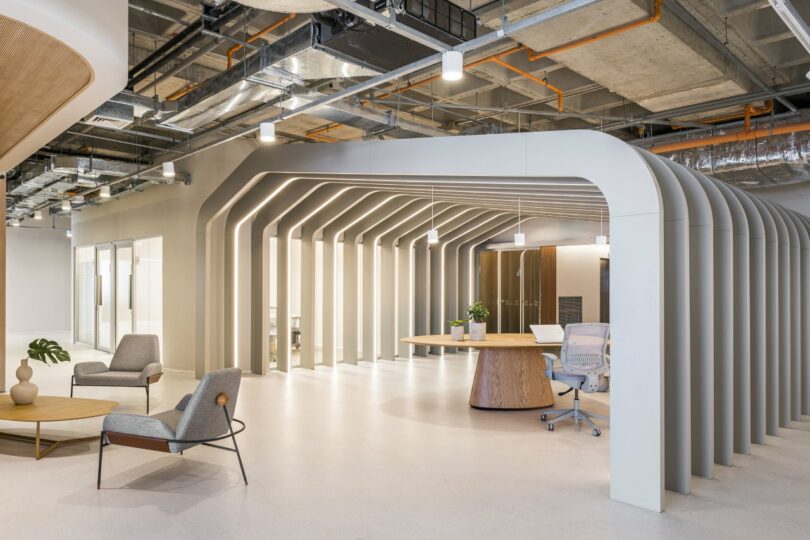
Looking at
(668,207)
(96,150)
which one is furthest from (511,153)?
(96,150)

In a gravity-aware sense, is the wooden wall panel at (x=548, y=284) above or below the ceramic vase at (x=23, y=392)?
above

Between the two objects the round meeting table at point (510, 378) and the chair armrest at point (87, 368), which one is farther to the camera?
the round meeting table at point (510, 378)

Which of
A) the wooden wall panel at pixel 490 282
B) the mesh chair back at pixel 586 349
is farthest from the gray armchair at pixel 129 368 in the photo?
the wooden wall panel at pixel 490 282

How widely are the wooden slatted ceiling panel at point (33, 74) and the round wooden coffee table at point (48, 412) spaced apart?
2615 mm

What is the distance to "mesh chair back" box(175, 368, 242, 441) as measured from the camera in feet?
15.8

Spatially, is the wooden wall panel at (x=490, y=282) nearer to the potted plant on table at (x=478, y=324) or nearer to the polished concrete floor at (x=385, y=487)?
the potted plant on table at (x=478, y=324)

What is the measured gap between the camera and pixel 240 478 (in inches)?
202

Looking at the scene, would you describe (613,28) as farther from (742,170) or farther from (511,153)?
(742,170)

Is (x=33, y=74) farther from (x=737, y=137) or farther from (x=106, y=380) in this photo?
(x=737, y=137)

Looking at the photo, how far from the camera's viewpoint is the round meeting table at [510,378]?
7.77 metres

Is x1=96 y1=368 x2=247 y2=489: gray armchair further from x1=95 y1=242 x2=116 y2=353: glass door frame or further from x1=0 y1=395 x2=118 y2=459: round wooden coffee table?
x1=95 y1=242 x2=116 y2=353: glass door frame

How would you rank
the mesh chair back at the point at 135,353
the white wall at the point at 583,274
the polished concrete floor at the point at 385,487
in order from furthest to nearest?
the white wall at the point at 583,274, the mesh chair back at the point at 135,353, the polished concrete floor at the point at 385,487

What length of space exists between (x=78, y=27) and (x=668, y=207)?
4.30 meters

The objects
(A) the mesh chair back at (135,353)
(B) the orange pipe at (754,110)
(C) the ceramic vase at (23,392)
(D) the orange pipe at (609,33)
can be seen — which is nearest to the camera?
(D) the orange pipe at (609,33)
